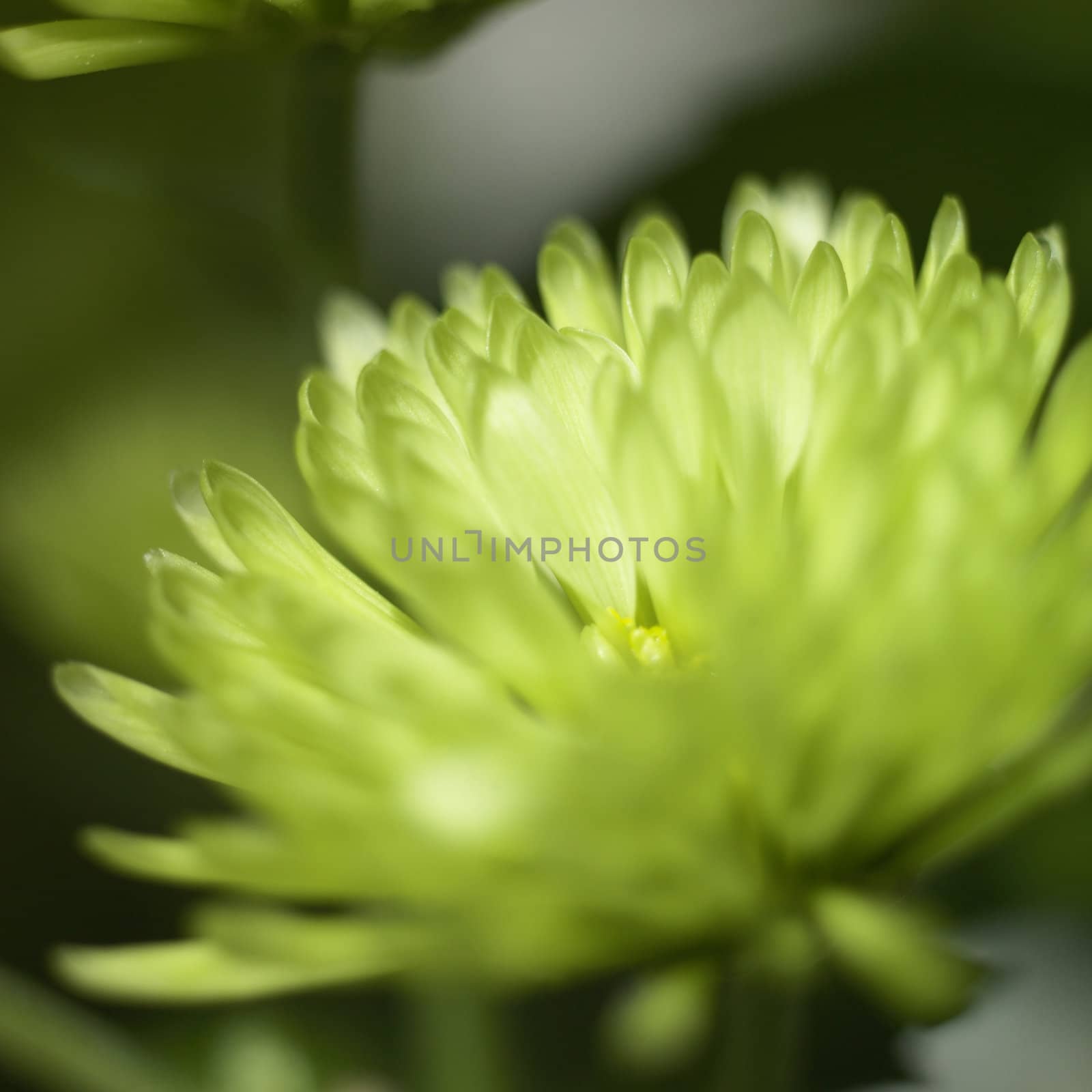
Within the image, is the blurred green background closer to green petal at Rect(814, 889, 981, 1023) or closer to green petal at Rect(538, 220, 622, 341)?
green petal at Rect(538, 220, 622, 341)

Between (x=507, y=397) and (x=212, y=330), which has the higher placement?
(x=212, y=330)

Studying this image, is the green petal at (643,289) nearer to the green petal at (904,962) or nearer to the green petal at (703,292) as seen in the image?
the green petal at (703,292)

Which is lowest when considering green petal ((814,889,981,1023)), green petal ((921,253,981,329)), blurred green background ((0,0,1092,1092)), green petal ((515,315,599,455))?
green petal ((814,889,981,1023))

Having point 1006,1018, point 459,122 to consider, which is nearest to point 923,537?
point 1006,1018

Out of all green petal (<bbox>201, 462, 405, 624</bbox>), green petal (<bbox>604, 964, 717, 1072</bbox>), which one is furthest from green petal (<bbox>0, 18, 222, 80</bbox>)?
green petal (<bbox>604, 964, 717, 1072</bbox>)

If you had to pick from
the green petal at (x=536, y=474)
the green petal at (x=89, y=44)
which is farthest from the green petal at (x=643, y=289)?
the green petal at (x=89, y=44)

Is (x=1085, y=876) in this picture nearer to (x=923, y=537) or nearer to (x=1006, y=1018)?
(x=1006, y=1018)

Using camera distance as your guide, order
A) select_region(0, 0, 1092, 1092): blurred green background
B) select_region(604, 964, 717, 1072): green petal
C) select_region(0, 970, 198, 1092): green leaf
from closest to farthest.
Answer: select_region(604, 964, 717, 1072): green petal < select_region(0, 970, 198, 1092): green leaf < select_region(0, 0, 1092, 1092): blurred green background
